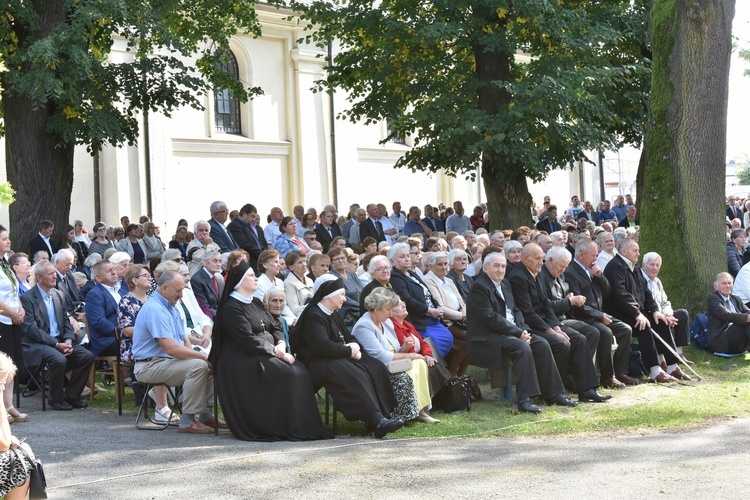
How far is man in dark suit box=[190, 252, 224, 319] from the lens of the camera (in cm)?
1236

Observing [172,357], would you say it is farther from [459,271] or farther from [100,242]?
[100,242]

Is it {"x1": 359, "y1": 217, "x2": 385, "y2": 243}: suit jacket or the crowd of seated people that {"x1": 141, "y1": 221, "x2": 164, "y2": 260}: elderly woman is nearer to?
A: {"x1": 359, "y1": 217, "x2": 385, "y2": 243}: suit jacket

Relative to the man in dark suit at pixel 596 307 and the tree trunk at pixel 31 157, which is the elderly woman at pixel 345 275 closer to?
the man in dark suit at pixel 596 307

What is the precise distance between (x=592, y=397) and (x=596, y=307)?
1524 millimetres

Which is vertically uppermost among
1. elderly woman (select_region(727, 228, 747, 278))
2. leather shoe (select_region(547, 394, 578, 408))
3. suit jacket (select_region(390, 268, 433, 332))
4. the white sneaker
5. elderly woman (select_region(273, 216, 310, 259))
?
elderly woman (select_region(273, 216, 310, 259))

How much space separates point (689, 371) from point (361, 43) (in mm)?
11735

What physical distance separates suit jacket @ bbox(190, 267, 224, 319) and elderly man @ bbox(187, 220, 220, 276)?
1.07 ft

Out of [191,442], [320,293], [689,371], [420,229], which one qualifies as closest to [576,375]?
[689,371]

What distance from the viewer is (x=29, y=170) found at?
1808cm

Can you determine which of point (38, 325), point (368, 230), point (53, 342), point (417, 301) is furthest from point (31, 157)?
point (417, 301)

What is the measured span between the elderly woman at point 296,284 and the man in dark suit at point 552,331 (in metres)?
2.35

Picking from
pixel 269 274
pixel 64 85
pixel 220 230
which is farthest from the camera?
Answer: pixel 64 85

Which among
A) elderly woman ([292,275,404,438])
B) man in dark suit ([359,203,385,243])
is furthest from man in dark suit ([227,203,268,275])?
elderly woman ([292,275,404,438])

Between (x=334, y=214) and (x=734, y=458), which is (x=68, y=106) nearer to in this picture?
(x=334, y=214)
